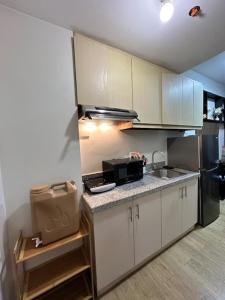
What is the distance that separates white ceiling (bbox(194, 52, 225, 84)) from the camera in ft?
7.70

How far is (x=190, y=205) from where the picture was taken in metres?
1.92

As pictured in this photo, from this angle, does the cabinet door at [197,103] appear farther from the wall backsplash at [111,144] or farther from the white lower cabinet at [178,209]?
the white lower cabinet at [178,209]

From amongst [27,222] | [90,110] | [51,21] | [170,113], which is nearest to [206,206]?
[170,113]

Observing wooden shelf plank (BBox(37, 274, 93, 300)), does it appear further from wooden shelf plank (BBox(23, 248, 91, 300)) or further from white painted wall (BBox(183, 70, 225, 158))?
white painted wall (BBox(183, 70, 225, 158))

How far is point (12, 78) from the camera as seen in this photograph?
104 centimetres

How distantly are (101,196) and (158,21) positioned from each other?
65.2 inches

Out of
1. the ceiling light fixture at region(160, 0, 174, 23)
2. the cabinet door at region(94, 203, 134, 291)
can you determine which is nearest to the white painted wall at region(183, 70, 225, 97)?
the ceiling light fixture at region(160, 0, 174, 23)

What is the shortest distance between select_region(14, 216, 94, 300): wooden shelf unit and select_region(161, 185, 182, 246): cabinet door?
927 millimetres

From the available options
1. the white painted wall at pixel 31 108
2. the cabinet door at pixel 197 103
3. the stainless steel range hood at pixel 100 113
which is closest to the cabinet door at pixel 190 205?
the cabinet door at pixel 197 103

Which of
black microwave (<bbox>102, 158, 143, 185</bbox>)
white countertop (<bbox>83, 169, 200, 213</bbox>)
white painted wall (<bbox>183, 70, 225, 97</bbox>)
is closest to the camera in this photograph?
white countertop (<bbox>83, 169, 200, 213</bbox>)

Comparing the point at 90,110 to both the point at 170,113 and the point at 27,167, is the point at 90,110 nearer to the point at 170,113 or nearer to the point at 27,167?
the point at 27,167

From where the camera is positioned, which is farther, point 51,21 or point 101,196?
point 101,196

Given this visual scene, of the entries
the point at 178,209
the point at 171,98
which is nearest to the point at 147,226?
the point at 178,209

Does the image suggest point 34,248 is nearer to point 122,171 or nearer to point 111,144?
point 122,171
